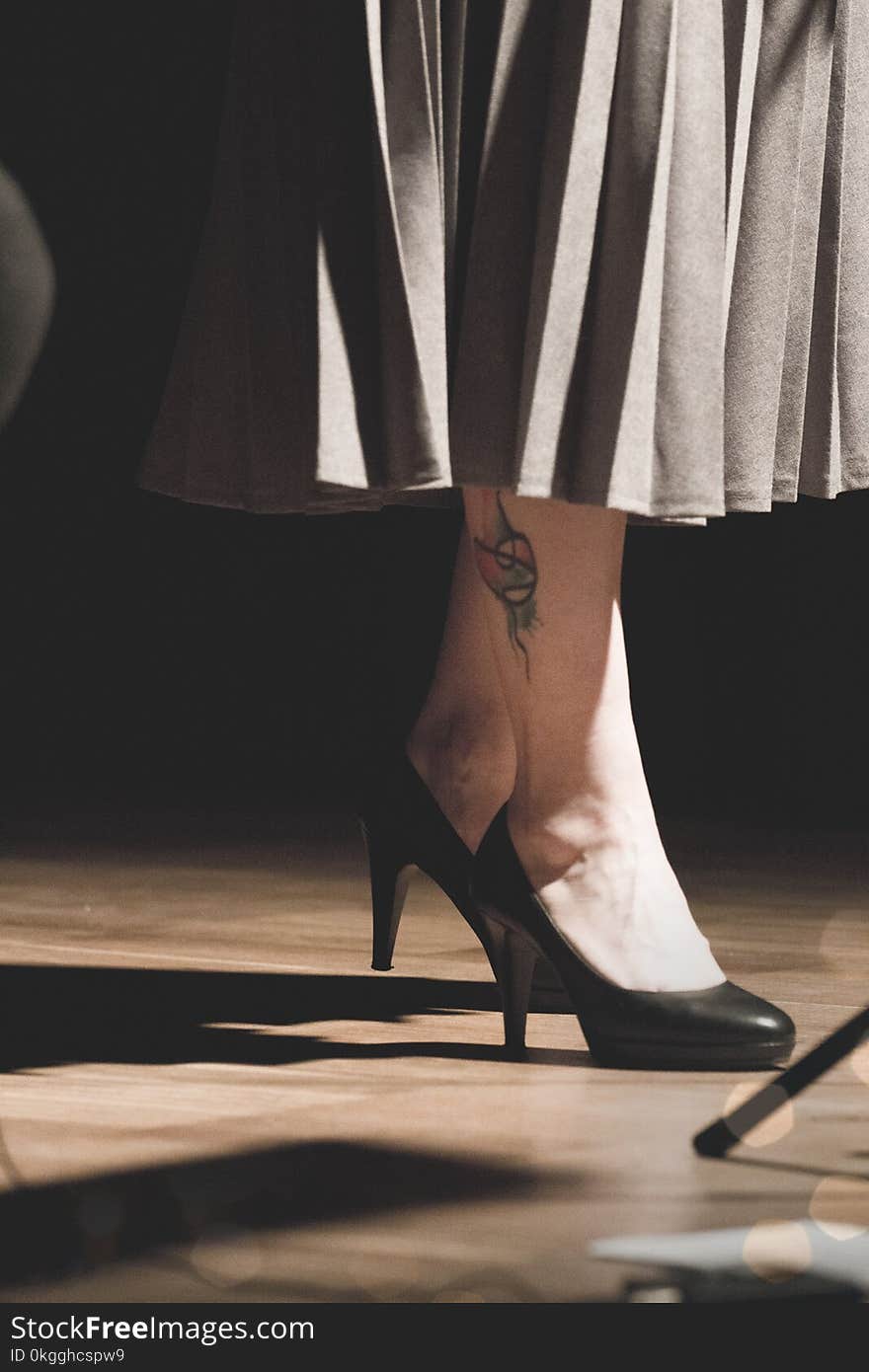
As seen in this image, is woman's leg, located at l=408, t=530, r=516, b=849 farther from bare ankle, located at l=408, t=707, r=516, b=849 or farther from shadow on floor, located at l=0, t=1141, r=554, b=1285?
shadow on floor, located at l=0, t=1141, r=554, b=1285

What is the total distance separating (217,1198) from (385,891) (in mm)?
474

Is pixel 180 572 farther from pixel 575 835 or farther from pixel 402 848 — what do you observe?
pixel 575 835

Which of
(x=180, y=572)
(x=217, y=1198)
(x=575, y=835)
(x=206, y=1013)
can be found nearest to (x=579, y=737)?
(x=575, y=835)

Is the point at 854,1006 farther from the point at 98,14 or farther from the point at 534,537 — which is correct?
the point at 98,14

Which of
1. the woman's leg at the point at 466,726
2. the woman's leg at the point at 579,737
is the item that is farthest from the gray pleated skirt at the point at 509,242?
the woman's leg at the point at 466,726

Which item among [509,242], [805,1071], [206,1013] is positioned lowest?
[206,1013]

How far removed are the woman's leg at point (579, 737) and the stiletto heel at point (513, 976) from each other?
4 cm

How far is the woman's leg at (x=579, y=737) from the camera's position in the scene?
890 millimetres

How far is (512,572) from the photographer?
36.2 inches

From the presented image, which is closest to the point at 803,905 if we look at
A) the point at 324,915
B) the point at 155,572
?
the point at 324,915

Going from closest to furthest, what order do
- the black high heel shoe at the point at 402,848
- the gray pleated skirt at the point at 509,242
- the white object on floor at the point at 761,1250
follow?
the white object on floor at the point at 761,1250, the gray pleated skirt at the point at 509,242, the black high heel shoe at the point at 402,848

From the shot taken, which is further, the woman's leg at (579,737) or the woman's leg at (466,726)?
the woman's leg at (466,726)

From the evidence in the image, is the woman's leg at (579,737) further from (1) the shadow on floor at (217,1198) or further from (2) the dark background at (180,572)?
(2) the dark background at (180,572)

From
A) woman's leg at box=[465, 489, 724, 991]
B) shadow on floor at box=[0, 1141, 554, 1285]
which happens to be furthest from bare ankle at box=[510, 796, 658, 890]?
shadow on floor at box=[0, 1141, 554, 1285]
